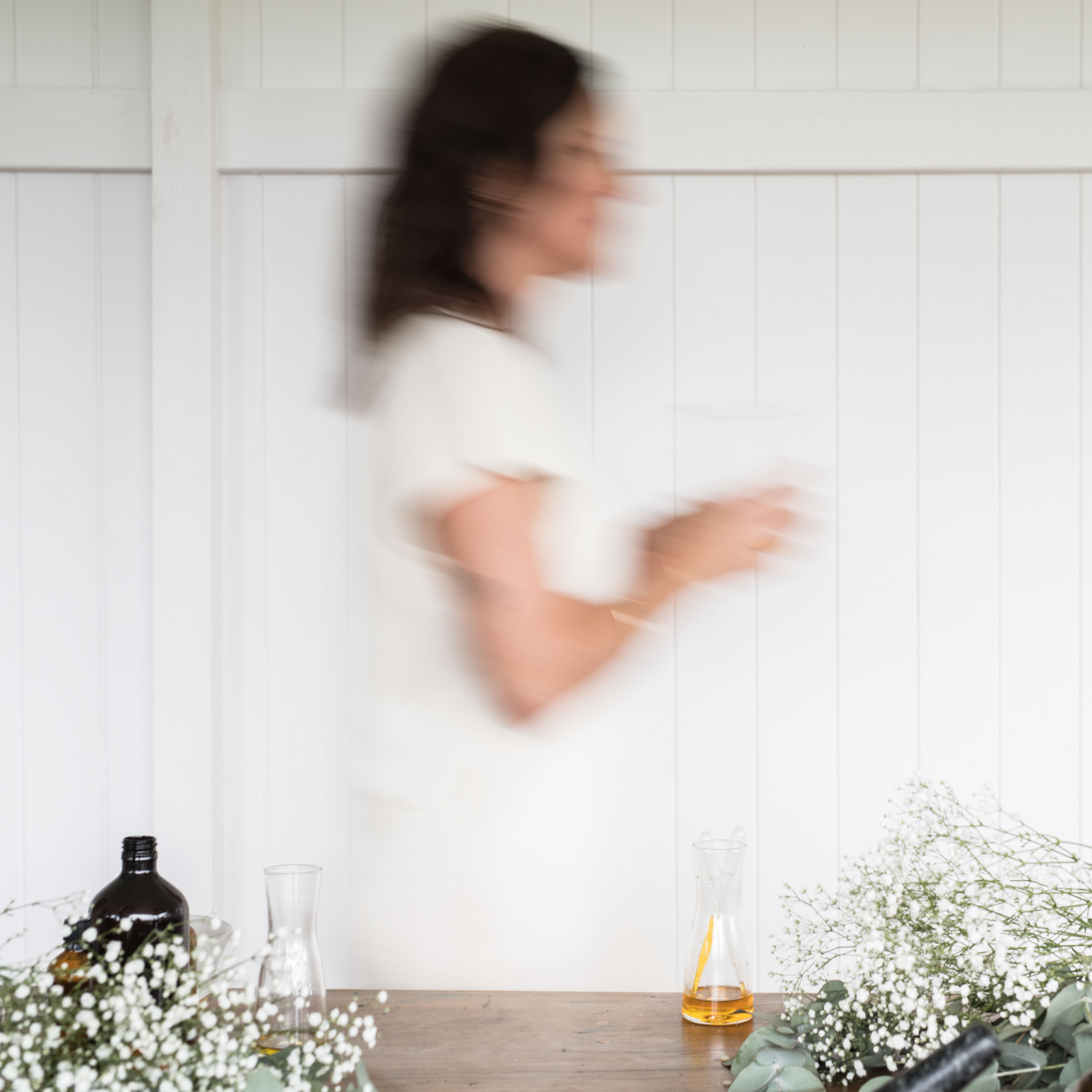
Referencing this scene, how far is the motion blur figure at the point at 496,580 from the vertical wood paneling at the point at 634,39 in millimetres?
60

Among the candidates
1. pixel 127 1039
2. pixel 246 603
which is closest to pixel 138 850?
pixel 127 1039

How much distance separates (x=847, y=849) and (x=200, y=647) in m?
1.06

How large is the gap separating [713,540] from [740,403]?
0.22m

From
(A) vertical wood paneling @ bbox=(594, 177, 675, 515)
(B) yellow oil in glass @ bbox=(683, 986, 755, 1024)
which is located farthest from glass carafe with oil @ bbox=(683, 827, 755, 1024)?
(A) vertical wood paneling @ bbox=(594, 177, 675, 515)

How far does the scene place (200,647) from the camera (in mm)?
1473

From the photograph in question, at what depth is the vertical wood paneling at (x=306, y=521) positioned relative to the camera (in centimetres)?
151

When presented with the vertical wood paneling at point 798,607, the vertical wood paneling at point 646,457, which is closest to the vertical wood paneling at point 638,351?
the vertical wood paneling at point 646,457

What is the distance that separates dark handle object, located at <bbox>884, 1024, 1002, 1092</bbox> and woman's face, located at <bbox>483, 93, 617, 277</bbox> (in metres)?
1.13

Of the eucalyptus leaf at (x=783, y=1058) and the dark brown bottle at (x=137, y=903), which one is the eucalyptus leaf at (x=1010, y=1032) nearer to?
the eucalyptus leaf at (x=783, y=1058)

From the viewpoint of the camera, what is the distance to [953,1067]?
2.37ft

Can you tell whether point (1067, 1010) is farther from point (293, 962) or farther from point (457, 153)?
point (457, 153)

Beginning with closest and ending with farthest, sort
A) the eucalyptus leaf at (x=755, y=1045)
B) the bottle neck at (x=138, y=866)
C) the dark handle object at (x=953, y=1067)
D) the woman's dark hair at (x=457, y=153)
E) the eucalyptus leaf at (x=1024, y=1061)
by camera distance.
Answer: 1. the dark handle object at (x=953, y=1067)
2. the eucalyptus leaf at (x=1024, y=1061)
3. the eucalyptus leaf at (x=755, y=1045)
4. the bottle neck at (x=138, y=866)
5. the woman's dark hair at (x=457, y=153)

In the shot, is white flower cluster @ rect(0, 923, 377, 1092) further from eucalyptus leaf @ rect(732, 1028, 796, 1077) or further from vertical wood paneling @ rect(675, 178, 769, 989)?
vertical wood paneling @ rect(675, 178, 769, 989)

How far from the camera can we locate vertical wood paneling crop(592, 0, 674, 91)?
58.7 inches
